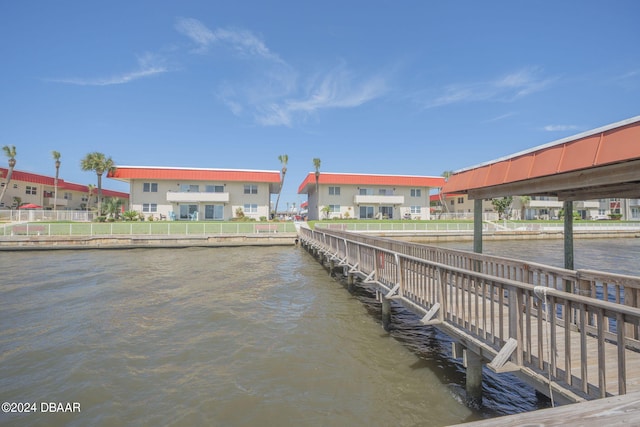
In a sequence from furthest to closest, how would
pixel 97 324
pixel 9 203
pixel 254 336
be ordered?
pixel 9 203 < pixel 97 324 < pixel 254 336

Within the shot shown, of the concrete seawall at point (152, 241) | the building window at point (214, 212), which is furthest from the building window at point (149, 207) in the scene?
the concrete seawall at point (152, 241)

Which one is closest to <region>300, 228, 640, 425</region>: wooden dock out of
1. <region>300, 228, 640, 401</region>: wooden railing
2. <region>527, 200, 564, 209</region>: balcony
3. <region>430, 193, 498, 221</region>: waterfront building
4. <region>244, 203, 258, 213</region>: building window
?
<region>300, 228, 640, 401</region>: wooden railing

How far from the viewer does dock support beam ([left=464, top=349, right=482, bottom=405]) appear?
4836 mm

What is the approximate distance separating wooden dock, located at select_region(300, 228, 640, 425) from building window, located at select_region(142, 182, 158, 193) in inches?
1570

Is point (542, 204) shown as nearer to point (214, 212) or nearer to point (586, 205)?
point (586, 205)

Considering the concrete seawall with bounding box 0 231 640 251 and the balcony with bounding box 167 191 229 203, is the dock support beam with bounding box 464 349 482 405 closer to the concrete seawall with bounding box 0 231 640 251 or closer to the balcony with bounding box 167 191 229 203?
the concrete seawall with bounding box 0 231 640 251

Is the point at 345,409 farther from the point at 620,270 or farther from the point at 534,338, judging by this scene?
the point at 620,270

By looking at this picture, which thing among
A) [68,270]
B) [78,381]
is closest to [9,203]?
[68,270]

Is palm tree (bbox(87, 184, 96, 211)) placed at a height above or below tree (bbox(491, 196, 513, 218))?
above

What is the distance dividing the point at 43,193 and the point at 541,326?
6516 centimetres

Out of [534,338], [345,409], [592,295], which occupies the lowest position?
[345,409]

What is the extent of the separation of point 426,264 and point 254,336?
13.9 feet

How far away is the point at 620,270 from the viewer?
55.3 ft

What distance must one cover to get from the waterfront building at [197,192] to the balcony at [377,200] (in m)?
11.8
